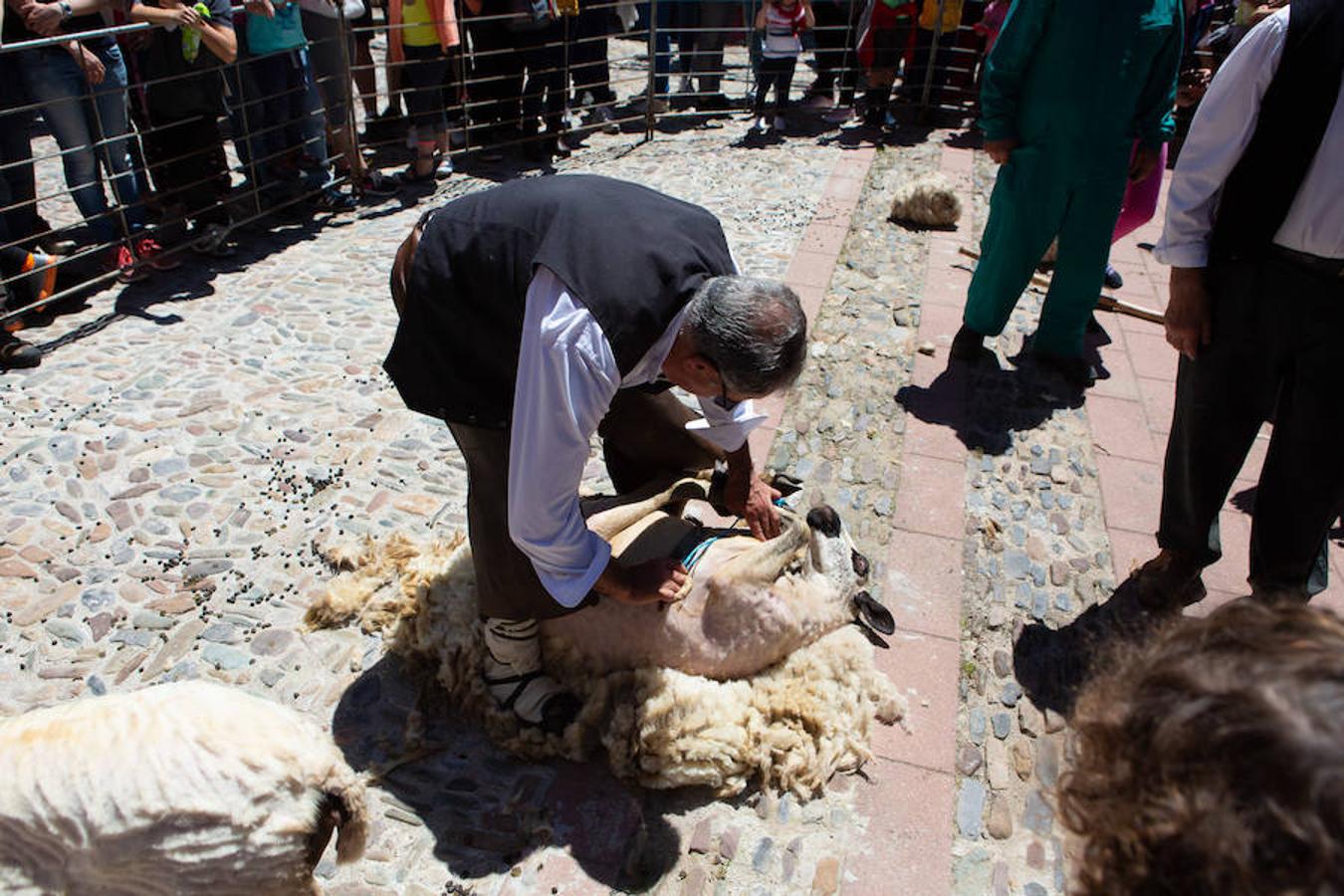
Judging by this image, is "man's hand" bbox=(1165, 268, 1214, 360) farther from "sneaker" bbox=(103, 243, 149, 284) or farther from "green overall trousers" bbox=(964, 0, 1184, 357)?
"sneaker" bbox=(103, 243, 149, 284)

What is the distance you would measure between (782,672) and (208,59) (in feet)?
19.6

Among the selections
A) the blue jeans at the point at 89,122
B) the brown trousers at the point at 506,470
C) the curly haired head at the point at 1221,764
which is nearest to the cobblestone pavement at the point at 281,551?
the brown trousers at the point at 506,470

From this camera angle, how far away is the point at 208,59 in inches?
263

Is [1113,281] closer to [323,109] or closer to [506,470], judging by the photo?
[506,470]

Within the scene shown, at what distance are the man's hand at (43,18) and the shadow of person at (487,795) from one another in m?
4.76

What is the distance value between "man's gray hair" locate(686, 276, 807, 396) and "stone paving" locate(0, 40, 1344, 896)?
1.35m

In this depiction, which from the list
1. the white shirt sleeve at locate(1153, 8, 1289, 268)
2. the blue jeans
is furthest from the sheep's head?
the blue jeans

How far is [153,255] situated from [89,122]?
2.82 feet

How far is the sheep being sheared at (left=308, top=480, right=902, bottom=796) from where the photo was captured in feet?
9.64

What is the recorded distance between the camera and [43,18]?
566 cm

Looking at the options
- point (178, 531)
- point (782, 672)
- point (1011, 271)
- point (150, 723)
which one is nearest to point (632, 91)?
point (1011, 271)

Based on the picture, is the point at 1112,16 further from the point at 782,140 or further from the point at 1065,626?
the point at 782,140

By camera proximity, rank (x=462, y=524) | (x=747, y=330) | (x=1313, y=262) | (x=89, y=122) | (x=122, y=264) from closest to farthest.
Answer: (x=747, y=330), (x=1313, y=262), (x=462, y=524), (x=89, y=122), (x=122, y=264)

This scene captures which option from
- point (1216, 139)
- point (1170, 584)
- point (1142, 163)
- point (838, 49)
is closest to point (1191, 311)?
point (1216, 139)
